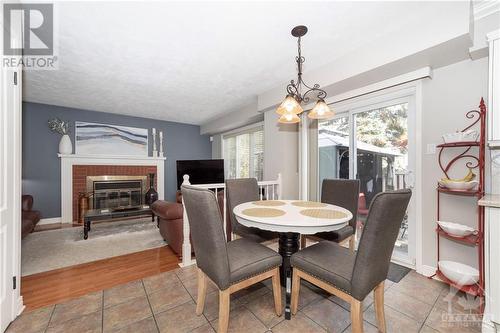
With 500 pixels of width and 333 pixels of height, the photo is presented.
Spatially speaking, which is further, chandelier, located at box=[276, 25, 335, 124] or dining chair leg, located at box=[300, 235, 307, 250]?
dining chair leg, located at box=[300, 235, 307, 250]

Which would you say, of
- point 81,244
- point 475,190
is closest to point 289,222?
point 475,190

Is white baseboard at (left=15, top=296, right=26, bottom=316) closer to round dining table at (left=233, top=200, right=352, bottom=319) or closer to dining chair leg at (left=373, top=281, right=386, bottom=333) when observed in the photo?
round dining table at (left=233, top=200, right=352, bottom=319)

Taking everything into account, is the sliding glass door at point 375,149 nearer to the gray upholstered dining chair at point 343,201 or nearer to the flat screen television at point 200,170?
the gray upholstered dining chair at point 343,201

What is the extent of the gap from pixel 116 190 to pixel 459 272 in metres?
6.01

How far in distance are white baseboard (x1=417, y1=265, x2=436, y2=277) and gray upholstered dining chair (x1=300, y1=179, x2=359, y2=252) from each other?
73 cm

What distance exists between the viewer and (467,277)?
5.84ft

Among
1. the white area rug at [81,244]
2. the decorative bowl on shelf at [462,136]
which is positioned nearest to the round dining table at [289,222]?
the decorative bowl on shelf at [462,136]

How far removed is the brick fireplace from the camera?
4.59m

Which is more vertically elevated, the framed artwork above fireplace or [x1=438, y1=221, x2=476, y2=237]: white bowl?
the framed artwork above fireplace

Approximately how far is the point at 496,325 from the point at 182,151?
614 centimetres

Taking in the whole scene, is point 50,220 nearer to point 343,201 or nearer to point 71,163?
point 71,163

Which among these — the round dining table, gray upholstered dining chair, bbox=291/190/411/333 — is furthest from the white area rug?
gray upholstered dining chair, bbox=291/190/411/333

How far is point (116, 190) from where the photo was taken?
16.5 ft

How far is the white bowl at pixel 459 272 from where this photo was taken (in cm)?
178
